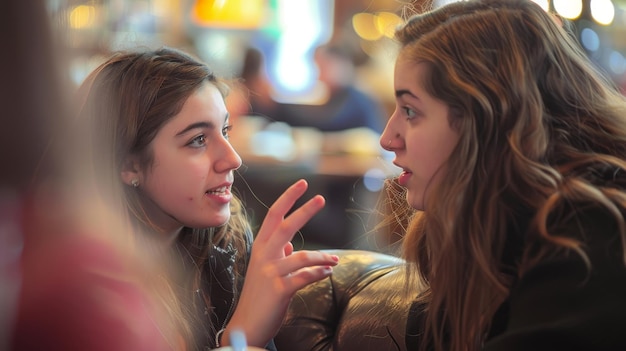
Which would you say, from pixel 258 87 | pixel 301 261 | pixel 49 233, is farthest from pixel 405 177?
pixel 258 87

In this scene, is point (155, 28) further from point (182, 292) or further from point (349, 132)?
point (182, 292)

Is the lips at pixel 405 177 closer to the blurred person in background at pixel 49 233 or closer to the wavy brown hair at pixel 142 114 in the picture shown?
the wavy brown hair at pixel 142 114

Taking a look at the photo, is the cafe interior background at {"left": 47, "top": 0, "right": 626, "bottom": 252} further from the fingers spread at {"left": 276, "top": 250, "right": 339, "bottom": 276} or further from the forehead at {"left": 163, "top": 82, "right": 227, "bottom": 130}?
the fingers spread at {"left": 276, "top": 250, "right": 339, "bottom": 276}

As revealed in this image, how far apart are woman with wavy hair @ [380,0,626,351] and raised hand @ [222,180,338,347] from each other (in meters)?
0.21

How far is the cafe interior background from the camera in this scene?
14.4 feet

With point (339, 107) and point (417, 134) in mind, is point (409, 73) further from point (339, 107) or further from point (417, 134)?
point (339, 107)

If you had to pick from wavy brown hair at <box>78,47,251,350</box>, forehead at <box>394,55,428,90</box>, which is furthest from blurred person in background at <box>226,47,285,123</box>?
forehead at <box>394,55,428,90</box>

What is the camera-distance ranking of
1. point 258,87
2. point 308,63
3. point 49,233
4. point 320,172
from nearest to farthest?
point 49,233
point 320,172
point 258,87
point 308,63

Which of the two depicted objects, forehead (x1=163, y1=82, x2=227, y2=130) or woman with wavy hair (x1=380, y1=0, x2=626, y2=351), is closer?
woman with wavy hair (x1=380, y1=0, x2=626, y2=351)

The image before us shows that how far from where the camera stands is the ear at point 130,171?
1.86m

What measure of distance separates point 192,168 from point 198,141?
8cm

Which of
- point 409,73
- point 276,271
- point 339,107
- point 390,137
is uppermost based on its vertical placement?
point 409,73

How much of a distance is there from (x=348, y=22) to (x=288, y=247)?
4795 millimetres

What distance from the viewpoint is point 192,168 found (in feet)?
5.94
